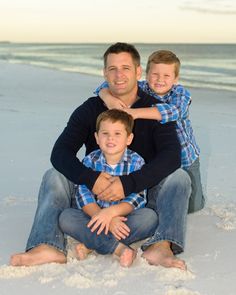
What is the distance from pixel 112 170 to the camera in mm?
3816

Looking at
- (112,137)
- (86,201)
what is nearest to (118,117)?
(112,137)

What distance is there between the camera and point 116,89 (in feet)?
13.2

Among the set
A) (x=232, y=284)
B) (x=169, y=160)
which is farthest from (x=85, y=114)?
(x=232, y=284)

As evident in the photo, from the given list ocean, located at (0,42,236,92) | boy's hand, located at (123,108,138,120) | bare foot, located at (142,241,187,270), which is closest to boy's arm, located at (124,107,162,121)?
boy's hand, located at (123,108,138,120)

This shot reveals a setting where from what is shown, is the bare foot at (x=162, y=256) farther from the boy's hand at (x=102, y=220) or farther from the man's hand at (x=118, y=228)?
the boy's hand at (x=102, y=220)

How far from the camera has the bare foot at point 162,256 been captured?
11.4 feet

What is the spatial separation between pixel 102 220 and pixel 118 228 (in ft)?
0.36

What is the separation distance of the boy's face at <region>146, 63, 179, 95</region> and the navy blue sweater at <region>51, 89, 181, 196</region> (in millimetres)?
373

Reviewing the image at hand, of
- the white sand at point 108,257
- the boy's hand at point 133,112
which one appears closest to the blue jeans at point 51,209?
the white sand at point 108,257

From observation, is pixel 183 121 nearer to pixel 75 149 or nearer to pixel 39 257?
pixel 75 149

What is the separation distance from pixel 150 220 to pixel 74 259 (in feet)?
1.74

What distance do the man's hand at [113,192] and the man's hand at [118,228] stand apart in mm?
145

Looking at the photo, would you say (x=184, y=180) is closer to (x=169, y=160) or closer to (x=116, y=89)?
(x=169, y=160)

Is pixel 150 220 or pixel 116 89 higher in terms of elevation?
pixel 116 89
